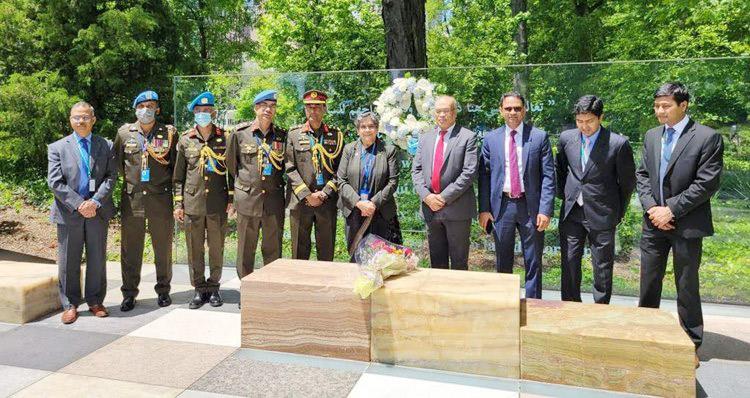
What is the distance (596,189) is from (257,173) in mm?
2798

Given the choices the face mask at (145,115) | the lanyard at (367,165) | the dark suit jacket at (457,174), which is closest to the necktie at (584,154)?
the dark suit jacket at (457,174)

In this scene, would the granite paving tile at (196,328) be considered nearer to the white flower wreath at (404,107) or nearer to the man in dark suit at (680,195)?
the white flower wreath at (404,107)

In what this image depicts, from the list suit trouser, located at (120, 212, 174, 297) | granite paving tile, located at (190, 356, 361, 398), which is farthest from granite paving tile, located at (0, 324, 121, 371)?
granite paving tile, located at (190, 356, 361, 398)

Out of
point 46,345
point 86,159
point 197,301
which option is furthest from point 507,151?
point 46,345

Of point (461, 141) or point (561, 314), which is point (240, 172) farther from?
point (561, 314)

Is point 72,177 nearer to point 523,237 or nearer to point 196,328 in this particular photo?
point 196,328

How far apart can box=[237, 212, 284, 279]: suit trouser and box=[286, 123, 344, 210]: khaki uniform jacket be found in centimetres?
23

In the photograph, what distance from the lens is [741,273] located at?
5270 millimetres

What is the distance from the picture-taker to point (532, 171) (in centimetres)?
452

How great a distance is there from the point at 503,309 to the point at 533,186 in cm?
138

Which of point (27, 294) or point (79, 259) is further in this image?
point (79, 259)

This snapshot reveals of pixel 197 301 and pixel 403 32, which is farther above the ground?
pixel 403 32

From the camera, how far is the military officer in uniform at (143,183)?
5059mm

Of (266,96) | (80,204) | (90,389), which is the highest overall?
(266,96)
